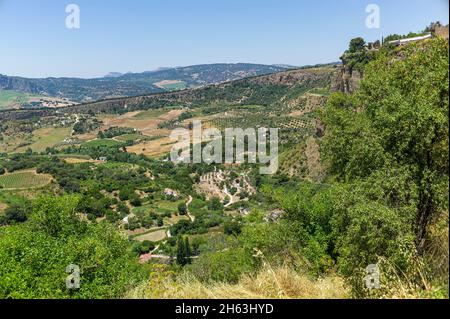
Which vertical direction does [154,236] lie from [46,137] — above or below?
below

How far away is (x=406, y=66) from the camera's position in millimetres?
8422

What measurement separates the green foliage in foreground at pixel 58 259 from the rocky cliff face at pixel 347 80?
3993 centimetres

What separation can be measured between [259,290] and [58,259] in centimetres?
617

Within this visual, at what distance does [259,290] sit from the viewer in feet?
20.0

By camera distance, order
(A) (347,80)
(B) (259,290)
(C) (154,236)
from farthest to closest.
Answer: (C) (154,236), (A) (347,80), (B) (259,290)

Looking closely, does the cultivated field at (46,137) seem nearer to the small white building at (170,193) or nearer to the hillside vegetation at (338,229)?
the small white building at (170,193)

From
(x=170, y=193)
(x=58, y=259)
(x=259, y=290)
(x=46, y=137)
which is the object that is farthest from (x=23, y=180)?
(x=259, y=290)

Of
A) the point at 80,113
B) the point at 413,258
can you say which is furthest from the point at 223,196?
the point at 80,113

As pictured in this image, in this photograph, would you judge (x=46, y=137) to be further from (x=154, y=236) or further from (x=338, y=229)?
(x=338, y=229)

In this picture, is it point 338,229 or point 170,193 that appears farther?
point 170,193

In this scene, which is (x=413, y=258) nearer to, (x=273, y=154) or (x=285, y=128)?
(x=273, y=154)
